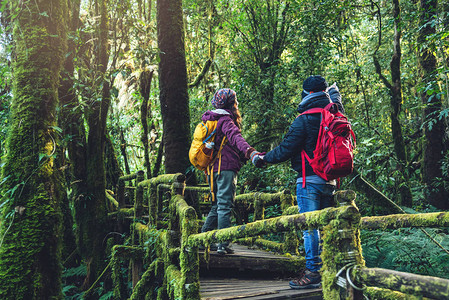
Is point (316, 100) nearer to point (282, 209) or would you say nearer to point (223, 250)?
point (282, 209)

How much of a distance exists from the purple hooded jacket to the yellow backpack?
0.07m

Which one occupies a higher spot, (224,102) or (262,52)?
(262,52)

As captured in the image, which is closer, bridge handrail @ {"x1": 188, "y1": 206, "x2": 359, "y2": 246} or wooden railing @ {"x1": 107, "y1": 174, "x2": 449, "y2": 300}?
wooden railing @ {"x1": 107, "y1": 174, "x2": 449, "y2": 300}

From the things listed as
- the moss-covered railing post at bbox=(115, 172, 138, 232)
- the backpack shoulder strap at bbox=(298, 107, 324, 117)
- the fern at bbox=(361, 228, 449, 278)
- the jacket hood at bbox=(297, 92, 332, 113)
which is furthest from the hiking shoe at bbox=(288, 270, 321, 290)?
the moss-covered railing post at bbox=(115, 172, 138, 232)

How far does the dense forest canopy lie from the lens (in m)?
4.55

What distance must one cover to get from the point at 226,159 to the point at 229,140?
0.97 ft

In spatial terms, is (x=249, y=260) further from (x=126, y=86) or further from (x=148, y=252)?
(x=126, y=86)

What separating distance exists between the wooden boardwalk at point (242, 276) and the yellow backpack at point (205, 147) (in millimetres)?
1369

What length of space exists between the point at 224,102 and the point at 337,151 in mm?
2238

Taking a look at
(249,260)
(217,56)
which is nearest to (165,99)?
(249,260)

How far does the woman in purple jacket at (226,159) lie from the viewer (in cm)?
504

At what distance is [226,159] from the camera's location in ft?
17.0

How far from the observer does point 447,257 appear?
5.04 meters

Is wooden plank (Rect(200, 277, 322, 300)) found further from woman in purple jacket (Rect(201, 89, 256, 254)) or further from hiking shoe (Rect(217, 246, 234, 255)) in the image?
woman in purple jacket (Rect(201, 89, 256, 254))
